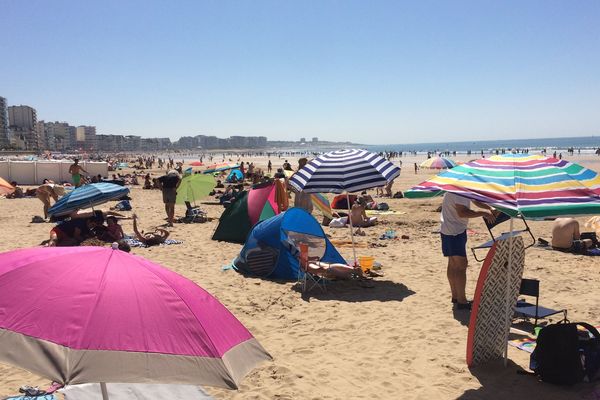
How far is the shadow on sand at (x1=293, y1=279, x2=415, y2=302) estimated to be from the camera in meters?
6.73

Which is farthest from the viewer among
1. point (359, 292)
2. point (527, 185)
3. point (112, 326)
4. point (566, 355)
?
point (359, 292)

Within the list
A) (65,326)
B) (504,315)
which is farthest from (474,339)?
(65,326)

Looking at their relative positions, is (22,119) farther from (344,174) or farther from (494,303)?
(494,303)

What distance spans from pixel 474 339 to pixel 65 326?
11.7 ft

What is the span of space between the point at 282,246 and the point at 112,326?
18.4ft

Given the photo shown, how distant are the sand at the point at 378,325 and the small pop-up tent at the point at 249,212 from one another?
1.38 feet

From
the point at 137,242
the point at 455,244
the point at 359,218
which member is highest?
the point at 455,244

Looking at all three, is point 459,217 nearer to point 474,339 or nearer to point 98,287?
point 474,339

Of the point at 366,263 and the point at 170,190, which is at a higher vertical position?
the point at 170,190

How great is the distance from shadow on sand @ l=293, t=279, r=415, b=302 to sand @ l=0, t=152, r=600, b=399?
15mm

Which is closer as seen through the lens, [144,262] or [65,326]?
[65,326]

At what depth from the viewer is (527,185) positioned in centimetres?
383

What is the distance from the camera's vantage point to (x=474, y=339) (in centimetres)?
440

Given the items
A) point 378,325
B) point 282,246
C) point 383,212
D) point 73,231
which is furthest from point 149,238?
point 383,212
